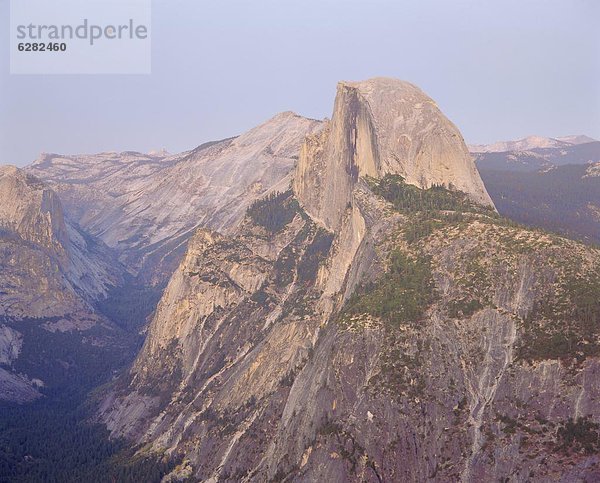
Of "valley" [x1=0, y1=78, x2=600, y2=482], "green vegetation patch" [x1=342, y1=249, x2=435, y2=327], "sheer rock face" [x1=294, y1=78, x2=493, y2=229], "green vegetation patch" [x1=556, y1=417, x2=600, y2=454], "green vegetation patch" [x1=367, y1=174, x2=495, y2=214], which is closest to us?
"green vegetation patch" [x1=556, y1=417, x2=600, y2=454]

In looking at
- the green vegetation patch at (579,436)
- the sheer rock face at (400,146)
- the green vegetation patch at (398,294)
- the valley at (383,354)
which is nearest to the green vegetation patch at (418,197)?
the valley at (383,354)

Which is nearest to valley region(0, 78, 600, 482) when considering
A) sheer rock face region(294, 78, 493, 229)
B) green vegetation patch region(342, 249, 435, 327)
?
green vegetation patch region(342, 249, 435, 327)

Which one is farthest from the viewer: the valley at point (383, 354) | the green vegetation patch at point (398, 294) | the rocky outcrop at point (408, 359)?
the green vegetation patch at point (398, 294)

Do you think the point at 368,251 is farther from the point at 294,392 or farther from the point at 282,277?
the point at 282,277

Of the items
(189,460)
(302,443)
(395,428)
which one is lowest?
(189,460)

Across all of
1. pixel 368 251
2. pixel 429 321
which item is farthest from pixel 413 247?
pixel 429 321

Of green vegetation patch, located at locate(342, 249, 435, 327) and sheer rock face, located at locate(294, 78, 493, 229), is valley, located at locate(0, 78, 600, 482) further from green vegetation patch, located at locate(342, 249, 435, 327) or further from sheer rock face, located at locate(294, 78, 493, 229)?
sheer rock face, located at locate(294, 78, 493, 229)

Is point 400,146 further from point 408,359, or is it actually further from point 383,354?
point 408,359

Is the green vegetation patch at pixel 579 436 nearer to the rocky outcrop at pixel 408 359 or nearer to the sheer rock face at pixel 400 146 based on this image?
the rocky outcrop at pixel 408 359
